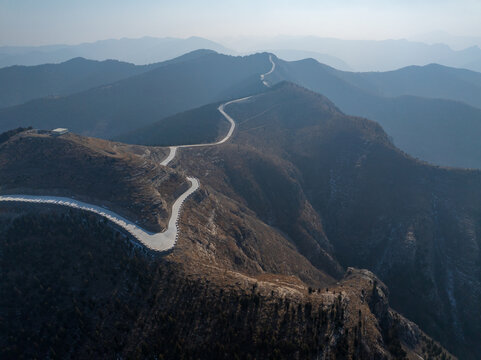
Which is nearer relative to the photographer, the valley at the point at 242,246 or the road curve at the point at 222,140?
the valley at the point at 242,246

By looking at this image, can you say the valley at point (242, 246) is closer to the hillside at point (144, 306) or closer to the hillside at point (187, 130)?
the hillside at point (144, 306)

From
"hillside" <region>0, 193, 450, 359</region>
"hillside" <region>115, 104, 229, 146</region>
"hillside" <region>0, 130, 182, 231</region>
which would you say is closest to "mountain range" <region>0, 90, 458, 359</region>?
"hillside" <region>0, 193, 450, 359</region>

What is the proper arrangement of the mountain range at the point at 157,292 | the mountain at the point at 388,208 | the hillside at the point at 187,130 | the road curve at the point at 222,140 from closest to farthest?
1. the mountain range at the point at 157,292
2. the mountain at the point at 388,208
3. the road curve at the point at 222,140
4. the hillside at the point at 187,130

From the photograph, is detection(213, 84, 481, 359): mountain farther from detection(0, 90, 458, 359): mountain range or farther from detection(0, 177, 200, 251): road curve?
detection(0, 177, 200, 251): road curve

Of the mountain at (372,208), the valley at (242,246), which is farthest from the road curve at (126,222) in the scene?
the mountain at (372,208)

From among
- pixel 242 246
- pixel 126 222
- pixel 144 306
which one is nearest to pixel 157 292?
pixel 144 306
